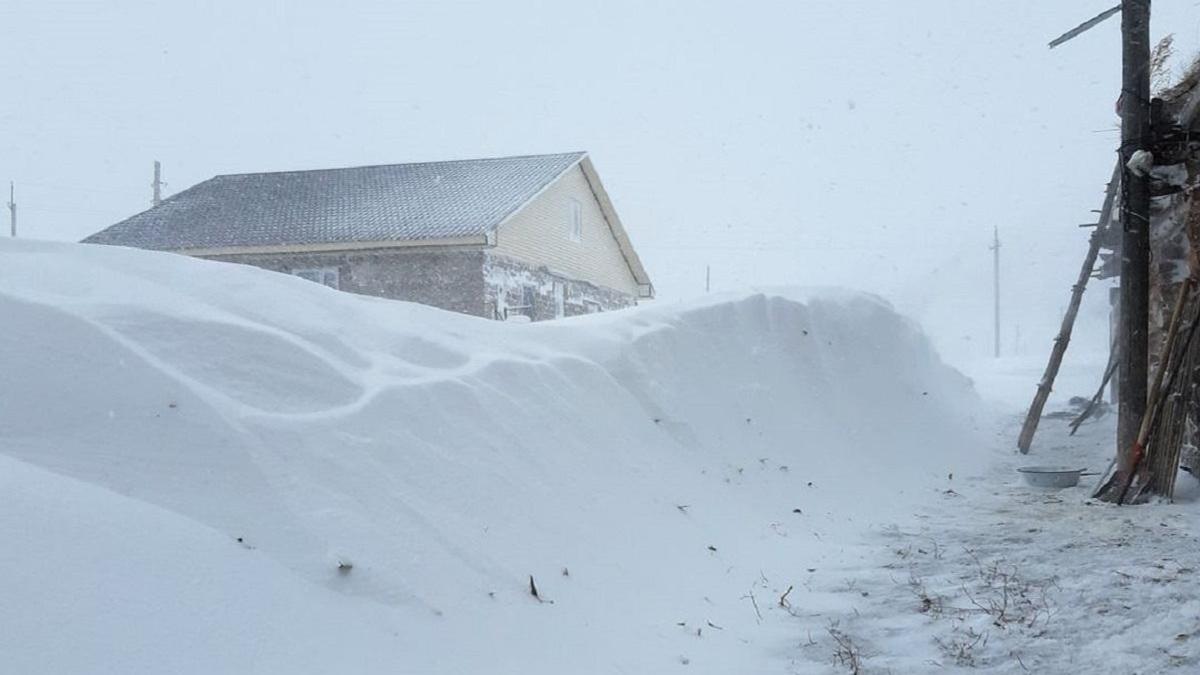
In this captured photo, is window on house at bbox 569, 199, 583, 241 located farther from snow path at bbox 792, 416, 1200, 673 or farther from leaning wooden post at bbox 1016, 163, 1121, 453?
snow path at bbox 792, 416, 1200, 673

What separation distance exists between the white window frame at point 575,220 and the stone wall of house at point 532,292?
1217mm

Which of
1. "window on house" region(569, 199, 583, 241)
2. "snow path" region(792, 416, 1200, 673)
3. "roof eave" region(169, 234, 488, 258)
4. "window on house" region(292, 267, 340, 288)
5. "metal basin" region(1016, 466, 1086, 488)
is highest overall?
"window on house" region(569, 199, 583, 241)

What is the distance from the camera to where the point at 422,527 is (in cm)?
347

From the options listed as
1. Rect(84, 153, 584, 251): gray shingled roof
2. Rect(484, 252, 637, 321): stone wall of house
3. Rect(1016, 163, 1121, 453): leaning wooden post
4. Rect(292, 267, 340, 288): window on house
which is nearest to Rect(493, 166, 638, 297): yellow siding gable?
Rect(484, 252, 637, 321): stone wall of house

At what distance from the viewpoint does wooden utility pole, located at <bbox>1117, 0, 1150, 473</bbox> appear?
7.48 meters

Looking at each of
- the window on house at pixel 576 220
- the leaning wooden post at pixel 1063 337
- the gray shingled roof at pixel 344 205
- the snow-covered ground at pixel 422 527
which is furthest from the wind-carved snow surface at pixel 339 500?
the window on house at pixel 576 220

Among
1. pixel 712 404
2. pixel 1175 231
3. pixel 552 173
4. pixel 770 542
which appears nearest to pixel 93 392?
pixel 770 542

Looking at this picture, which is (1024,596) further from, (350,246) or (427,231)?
(350,246)

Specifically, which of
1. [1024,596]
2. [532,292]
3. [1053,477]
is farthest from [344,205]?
[1024,596]

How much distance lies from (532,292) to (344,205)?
5.14m

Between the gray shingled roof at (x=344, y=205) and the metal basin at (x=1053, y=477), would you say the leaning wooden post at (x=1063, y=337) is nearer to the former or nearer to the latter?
the metal basin at (x=1053, y=477)

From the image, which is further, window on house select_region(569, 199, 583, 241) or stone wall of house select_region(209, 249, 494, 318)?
window on house select_region(569, 199, 583, 241)

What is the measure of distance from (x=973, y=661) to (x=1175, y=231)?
726 centimetres

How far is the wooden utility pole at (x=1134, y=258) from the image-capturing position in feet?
24.6
